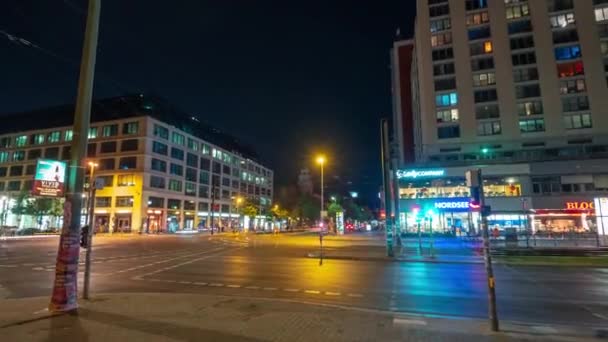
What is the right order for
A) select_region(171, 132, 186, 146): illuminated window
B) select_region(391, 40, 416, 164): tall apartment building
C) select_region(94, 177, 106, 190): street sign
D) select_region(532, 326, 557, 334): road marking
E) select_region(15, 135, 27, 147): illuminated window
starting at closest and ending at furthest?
1. select_region(532, 326, 557, 334): road marking
2. select_region(94, 177, 106, 190): street sign
3. select_region(171, 132, 186, 146): illuminated window
4. select_region(15, 135, 27, 147): illuminated window
5. select_region(391, 40, 416, 164): tall apartment building

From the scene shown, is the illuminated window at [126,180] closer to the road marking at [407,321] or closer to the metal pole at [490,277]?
the road marking at [407,321]

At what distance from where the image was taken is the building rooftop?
7244 cm

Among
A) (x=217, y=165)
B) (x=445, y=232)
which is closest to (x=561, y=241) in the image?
(x=445, y=232)


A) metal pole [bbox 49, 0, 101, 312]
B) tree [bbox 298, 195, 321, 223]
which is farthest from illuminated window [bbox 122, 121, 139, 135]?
metal pole [bbox 49, 0, 101, 312]

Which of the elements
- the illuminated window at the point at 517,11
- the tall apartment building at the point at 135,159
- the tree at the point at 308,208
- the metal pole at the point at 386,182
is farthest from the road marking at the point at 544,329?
the tree at the point at 308,208

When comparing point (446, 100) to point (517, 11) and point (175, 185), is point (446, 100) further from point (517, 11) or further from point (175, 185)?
point (175, 185)

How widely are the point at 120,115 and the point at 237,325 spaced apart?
7647 cm

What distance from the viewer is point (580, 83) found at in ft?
183

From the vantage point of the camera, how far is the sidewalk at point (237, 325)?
6.39 m

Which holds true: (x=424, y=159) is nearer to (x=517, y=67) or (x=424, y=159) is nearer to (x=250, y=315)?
(x=517, y=67)

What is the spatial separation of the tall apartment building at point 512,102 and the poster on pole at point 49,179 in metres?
46.1

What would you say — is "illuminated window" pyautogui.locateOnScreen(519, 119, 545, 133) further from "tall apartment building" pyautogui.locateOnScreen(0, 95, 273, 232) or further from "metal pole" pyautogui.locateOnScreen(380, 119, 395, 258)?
"tall apartment building" pyautogui.locateOnScreen(0, 95, 273, 232)

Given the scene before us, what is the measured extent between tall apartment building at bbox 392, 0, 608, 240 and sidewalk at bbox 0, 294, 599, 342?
43.8 m

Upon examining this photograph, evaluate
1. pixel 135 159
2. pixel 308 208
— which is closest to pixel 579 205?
pixel 308 208
